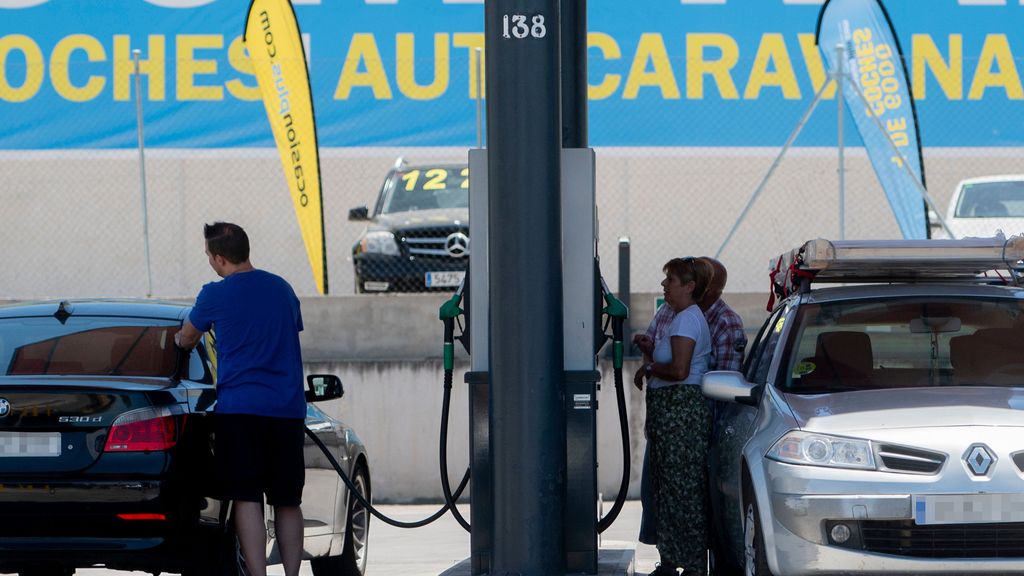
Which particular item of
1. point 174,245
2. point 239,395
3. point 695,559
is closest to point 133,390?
point 239,395

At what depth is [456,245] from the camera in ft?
47.8

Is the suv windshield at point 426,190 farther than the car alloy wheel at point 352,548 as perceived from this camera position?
Yes

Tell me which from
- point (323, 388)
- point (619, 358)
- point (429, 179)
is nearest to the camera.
Result: point (619, 358)

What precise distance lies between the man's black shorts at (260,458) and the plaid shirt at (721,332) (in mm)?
2268

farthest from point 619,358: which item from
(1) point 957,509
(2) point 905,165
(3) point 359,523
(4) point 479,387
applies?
(2) point 905,165

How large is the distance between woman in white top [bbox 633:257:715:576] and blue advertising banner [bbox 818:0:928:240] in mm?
6937

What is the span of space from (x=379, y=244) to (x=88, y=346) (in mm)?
7594

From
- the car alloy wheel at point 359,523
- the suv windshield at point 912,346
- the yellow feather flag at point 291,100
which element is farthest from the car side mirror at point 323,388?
the yellow feather flag at point 291,100

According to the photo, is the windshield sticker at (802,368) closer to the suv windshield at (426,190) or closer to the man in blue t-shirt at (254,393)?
the man in blue t-shirt at (254,393)

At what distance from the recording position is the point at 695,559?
306 inches

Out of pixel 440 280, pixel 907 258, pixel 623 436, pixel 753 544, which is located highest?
pixel 907 258

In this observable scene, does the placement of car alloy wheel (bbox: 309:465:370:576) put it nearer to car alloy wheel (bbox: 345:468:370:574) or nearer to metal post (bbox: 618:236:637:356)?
car alloy wheel (bbox: 345:468:370:574)

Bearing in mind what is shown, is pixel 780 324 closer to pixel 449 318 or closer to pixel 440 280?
pixel 449 318

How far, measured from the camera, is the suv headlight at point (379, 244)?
14.5 metres
